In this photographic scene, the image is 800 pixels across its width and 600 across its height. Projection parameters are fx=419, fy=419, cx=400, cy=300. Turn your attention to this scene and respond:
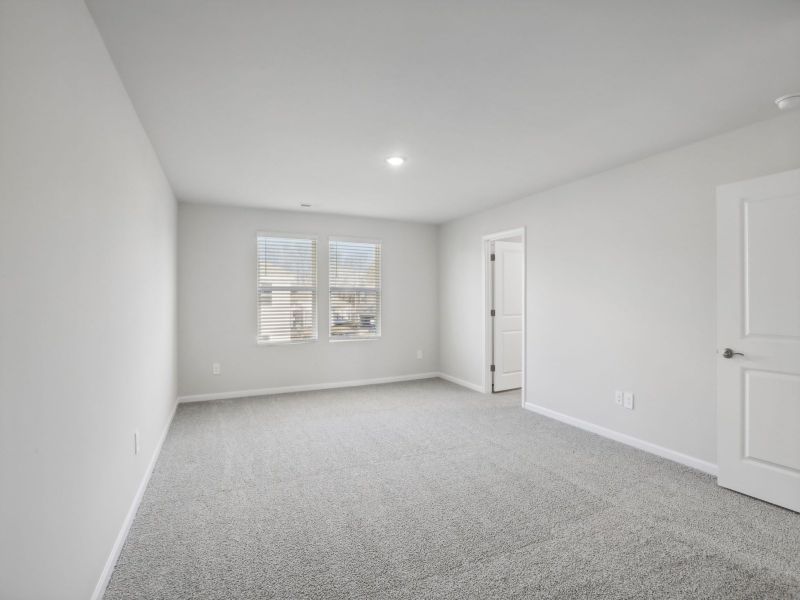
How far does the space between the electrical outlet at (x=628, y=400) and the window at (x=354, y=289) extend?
11.1 ft

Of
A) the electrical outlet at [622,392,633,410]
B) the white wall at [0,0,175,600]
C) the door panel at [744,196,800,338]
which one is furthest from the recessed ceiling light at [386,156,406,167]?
the electrical outlet at [622,392,633,410]

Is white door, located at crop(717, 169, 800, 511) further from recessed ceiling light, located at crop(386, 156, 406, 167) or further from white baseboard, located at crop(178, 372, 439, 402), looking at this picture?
white baseboard, located at crop(178, 372, 439, 402)

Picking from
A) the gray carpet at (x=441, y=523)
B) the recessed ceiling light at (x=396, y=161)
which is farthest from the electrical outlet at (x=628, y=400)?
the recessed ceiling light at (x=396, y=161)

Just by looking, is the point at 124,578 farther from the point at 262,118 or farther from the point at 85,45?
the point at 262,118

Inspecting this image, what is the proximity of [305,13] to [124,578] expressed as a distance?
2585 mm

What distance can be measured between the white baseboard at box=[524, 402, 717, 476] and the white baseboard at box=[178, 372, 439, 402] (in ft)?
6.82

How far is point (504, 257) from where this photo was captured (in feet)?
18.1

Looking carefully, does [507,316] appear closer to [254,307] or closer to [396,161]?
[396,161]

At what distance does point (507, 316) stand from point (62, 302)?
193 inches

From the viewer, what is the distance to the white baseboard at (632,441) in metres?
3.06

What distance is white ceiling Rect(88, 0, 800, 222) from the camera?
1.72 metres

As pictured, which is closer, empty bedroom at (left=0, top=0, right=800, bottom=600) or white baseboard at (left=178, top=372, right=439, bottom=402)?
empty bedroom at (left=0, top=0, right=800, bottom=600)

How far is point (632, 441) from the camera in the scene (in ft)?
11.7

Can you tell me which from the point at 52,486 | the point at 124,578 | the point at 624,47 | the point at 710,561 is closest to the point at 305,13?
the point at 624,47
